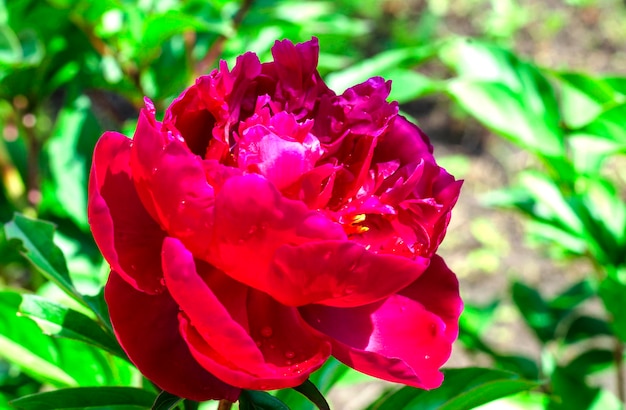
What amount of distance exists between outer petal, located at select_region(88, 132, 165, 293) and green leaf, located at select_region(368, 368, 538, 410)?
292 millimetres

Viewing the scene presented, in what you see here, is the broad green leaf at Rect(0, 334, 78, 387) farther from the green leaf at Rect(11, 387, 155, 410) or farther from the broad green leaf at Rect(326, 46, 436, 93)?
the broad green leaf at Rect(326, 46, 436, 93)

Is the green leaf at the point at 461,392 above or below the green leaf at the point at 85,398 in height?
below

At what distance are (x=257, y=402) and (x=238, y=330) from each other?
126mm

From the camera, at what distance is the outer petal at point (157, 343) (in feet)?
1.76

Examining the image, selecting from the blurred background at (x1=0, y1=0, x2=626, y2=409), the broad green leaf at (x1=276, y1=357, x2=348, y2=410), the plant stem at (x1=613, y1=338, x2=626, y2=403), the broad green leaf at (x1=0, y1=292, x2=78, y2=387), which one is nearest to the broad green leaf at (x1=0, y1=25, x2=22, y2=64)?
the blurred background at (x1=0, y1=0, x2=626, y2=409)

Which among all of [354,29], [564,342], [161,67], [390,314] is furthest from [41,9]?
[564,342]

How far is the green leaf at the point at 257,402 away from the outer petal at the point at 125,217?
110mm

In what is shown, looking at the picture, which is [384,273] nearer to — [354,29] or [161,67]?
[161,67]

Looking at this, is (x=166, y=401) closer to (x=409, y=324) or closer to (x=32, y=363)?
(x=409, y=324)

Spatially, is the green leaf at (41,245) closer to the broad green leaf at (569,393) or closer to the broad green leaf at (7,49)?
the broad green leaf at (7,49)

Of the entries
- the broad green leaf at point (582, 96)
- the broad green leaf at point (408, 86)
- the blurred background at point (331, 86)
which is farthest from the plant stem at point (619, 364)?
the broad green leaf at point (408, 86)

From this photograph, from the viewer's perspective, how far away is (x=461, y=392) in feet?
2.33

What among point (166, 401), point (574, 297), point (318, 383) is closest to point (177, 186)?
point (166, 401)

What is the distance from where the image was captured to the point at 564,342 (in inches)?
49.3
